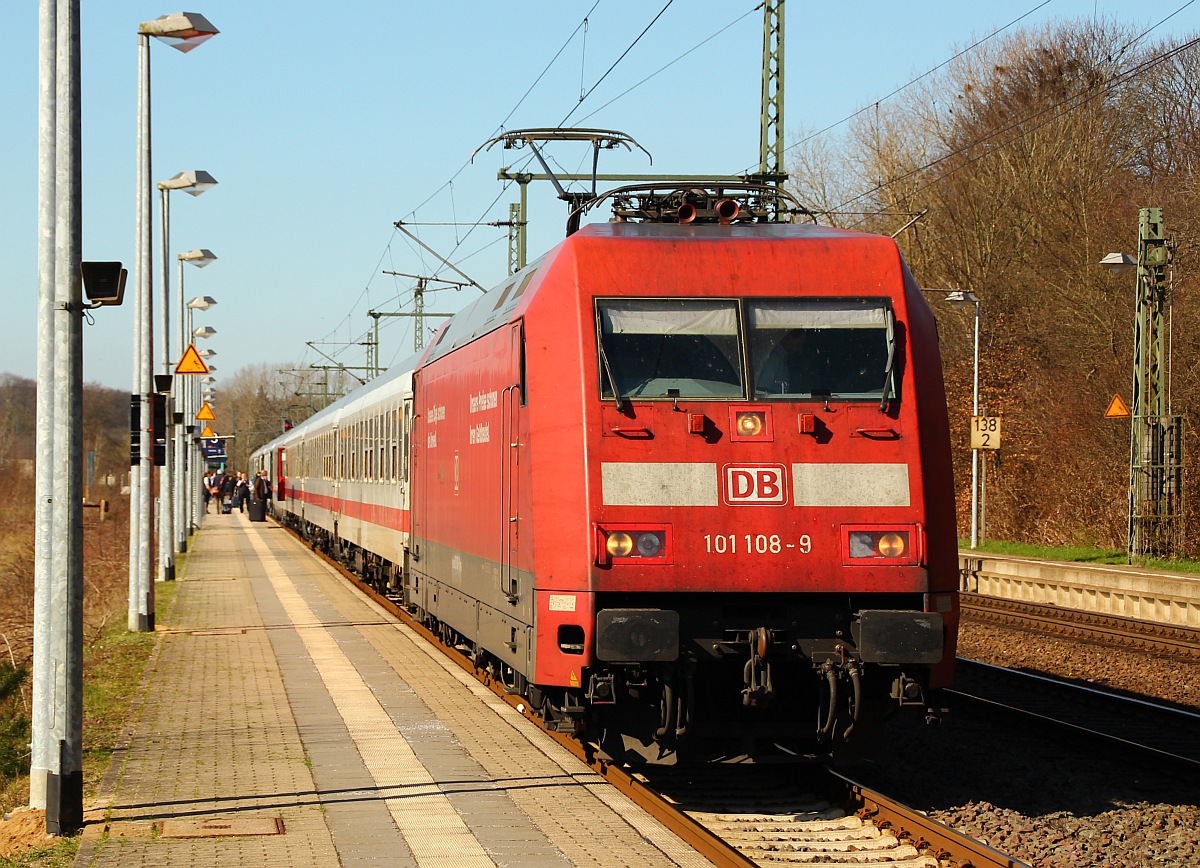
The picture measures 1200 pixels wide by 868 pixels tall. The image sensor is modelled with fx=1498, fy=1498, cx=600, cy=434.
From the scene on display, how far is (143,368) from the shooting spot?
18.8 metres

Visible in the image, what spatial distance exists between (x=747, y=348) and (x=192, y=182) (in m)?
17.1

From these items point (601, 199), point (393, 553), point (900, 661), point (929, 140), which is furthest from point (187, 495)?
point (900, 661)

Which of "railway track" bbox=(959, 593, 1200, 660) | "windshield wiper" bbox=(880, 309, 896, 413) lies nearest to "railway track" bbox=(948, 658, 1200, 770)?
"railway track" bbox=(959, 593, 1200, 660)

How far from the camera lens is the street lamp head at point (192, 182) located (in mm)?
23719

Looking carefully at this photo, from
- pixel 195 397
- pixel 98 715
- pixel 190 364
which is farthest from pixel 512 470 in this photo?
pixel 195 397

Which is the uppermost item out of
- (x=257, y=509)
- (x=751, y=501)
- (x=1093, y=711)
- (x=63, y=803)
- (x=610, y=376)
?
(x=610, y=376)

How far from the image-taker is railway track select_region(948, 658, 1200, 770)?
11.0 metres

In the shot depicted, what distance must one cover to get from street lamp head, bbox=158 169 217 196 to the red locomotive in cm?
1581

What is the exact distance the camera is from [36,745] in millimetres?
8250

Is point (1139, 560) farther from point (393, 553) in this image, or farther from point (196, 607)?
point (196, 607)

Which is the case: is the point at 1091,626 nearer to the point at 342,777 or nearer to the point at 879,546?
the point at 879,546

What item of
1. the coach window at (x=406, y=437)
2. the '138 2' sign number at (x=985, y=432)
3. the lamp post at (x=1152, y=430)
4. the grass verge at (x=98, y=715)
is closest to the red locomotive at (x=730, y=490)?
the grass verge at (x=98, y=715)

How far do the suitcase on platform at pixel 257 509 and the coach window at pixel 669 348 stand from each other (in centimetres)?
4986

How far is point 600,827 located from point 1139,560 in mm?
19731
